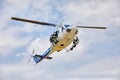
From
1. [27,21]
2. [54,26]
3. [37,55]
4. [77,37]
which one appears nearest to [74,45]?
[77,37]

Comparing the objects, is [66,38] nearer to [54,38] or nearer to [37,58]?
[54,38]

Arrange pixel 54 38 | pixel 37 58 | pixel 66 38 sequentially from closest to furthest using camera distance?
pixel 66 38 < pixel 54 38 < pixel 37 58

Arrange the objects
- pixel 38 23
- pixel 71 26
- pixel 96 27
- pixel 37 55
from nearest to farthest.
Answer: pixel 71 26
pixel 38 23
pixel 96 27
pixel 37 55

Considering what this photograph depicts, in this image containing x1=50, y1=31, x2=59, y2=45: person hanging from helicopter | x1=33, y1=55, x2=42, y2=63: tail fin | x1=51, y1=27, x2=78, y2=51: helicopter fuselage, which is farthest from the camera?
x1=33, y1=55, x2=42, y2=63: tail fin

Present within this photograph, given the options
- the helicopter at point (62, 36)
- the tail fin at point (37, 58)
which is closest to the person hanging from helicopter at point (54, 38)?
the helicopter at point (62, 36)

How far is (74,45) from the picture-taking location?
78.2 m

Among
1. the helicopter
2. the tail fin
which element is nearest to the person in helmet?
the helicopter

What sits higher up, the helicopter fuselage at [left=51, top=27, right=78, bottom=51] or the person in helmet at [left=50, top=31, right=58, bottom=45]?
the person in helmet at [left=50, top=31, right=58, bottom=45]

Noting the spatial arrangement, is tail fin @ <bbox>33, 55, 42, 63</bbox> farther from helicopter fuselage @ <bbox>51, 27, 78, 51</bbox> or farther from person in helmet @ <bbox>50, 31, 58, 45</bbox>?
person in helmet @ <bbox>50, 31, 58, 45</bbox>

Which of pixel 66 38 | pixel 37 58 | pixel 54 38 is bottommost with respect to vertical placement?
pixel 66 38

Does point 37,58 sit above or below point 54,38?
above

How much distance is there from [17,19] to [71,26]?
43.9 ft

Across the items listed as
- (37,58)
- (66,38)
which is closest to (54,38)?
(66,38)

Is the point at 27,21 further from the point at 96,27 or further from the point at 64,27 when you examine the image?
the point at 96,27
